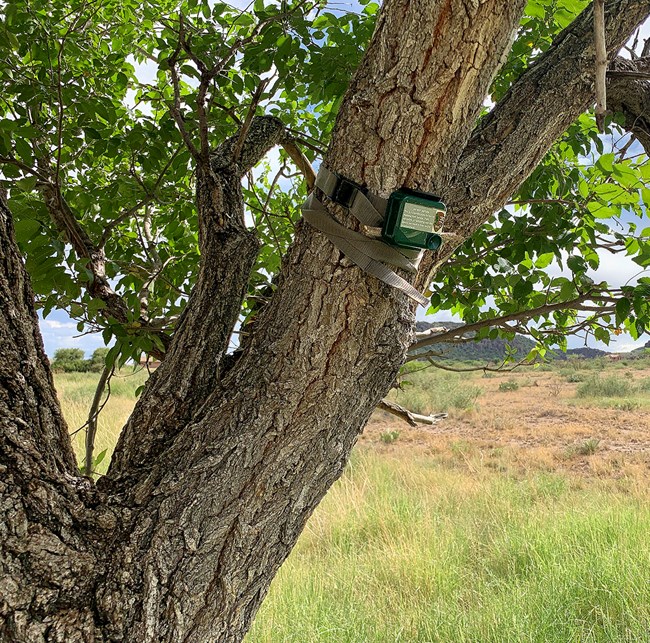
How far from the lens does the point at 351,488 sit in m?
5.89

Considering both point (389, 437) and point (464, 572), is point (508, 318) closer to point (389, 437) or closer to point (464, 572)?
point (464, 572)

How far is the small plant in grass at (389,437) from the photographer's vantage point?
10.6m

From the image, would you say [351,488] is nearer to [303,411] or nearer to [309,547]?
[309,547]

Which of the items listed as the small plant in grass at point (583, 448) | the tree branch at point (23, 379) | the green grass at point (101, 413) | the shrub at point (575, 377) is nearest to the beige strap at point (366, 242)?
the tree branch at point (23, 379)

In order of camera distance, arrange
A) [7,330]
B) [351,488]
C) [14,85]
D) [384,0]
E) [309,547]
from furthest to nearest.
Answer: [351,488] → [309,547] → [14,85] → [384,0] → [7,330]

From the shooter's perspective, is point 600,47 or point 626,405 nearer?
point 600,47

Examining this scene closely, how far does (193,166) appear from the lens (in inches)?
77.9

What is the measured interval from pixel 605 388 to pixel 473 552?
11154 mm

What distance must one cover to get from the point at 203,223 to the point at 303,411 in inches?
20.7

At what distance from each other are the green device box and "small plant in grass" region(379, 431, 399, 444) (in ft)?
32.6

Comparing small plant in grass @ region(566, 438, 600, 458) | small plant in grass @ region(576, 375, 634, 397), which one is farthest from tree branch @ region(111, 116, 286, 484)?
small plant in grass @ region(576, 375, 634, 397)

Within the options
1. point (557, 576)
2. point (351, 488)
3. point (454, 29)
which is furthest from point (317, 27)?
point (351, 488)

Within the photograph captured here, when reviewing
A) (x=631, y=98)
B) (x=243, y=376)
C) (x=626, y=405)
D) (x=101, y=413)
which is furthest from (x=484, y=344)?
(x=243, y=376)

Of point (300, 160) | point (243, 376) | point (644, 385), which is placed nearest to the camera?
point (243, 376)
